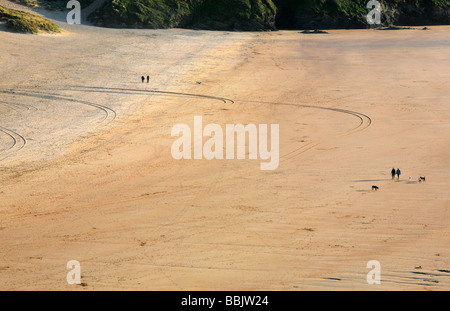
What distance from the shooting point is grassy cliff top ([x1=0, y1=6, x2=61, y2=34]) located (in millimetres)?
34438

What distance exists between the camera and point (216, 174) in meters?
17.3

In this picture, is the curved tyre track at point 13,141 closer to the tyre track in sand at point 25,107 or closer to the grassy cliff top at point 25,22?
the tyre track in sand at point 25,107

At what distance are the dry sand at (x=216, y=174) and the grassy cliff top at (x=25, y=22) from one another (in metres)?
1.61

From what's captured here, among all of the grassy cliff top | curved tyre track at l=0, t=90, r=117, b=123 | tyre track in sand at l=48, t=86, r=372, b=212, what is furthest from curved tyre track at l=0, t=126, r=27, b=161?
the grassy cliff top

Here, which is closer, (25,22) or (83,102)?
(83,102)

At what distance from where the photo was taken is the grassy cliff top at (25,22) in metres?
34.4

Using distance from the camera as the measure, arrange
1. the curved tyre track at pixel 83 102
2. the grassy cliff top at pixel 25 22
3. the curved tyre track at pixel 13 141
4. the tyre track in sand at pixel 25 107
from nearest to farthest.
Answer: the curved tyre track at pixel 13 141 → the tyre track in sand at pixel 25 107 → the curved tyre track at pixel 83 102 → the grassy cliff top at pixel 25 22

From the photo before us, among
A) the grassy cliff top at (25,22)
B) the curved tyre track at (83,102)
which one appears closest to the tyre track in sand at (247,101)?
the curved tyre track at (83,102)

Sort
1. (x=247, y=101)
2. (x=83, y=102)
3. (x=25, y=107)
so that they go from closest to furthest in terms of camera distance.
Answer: (x=25, y=107) < (x=83, y=102) < (x=247, y=101)

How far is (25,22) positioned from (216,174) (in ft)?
70.5

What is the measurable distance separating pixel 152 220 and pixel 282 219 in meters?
2.74

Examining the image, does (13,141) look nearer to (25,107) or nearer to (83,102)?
(25,107)

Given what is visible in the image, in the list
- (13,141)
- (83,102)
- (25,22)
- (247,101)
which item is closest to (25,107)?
(83,102)
